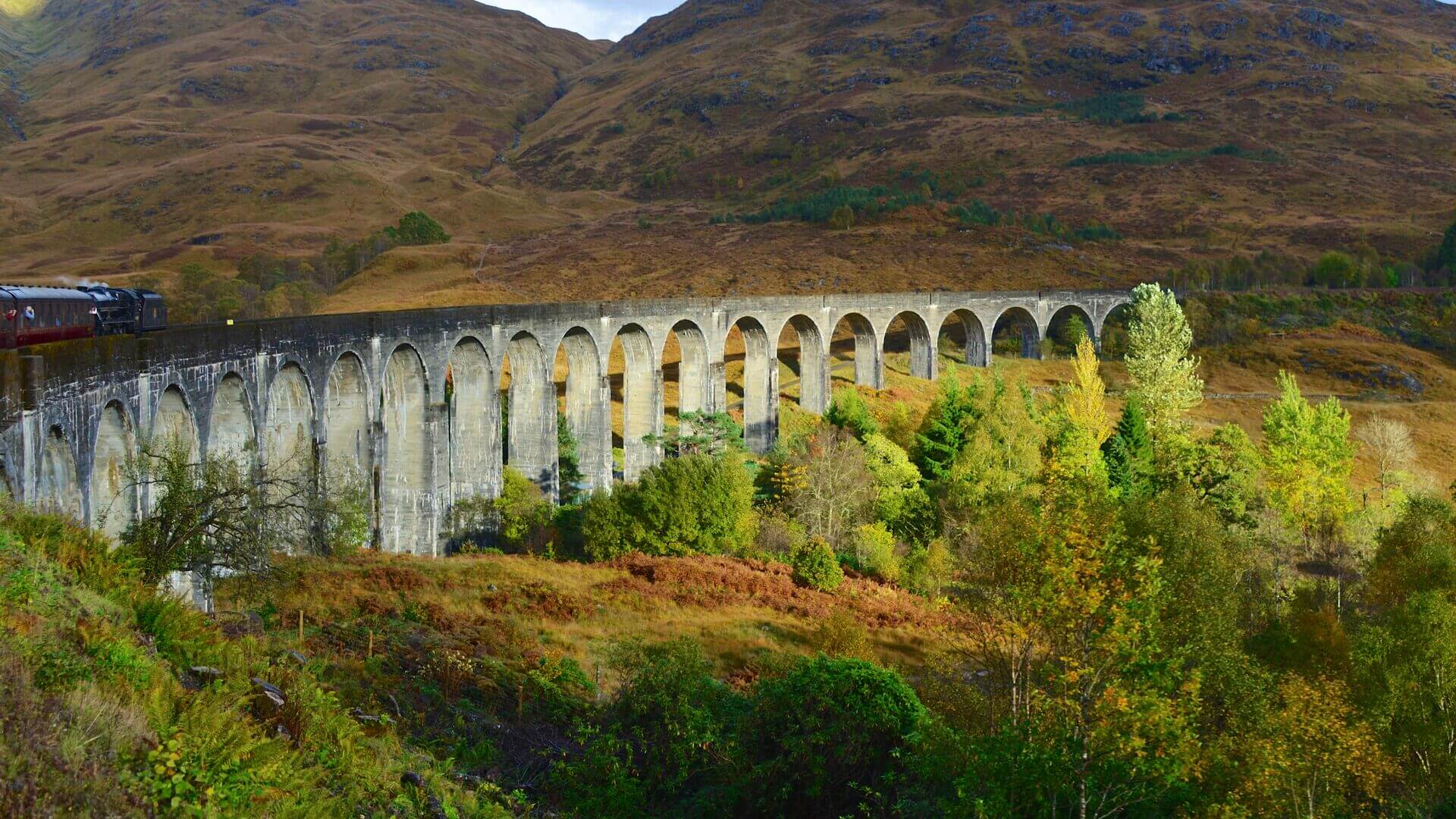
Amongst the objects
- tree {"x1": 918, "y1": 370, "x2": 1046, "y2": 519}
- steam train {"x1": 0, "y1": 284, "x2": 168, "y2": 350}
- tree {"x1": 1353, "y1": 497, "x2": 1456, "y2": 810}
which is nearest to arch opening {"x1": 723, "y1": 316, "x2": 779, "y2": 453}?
tree {"x1": 918, "y1": 370, "x2": 1046, "y2": 519}

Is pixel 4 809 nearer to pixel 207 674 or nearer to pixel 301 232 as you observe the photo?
pixel 207 674

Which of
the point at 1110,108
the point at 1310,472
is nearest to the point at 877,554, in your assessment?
the point at 1310,472

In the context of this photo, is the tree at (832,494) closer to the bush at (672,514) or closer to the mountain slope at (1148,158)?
the bush at (672,514)

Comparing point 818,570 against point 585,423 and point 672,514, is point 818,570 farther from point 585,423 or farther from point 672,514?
point 585,423

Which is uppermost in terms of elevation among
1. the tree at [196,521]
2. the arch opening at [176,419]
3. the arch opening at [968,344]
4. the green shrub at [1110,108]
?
the green shrub at [1110,108]

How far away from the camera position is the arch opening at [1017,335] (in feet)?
307

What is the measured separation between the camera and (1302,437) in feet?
166

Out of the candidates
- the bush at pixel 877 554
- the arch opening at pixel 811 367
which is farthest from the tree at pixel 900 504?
the arch opening at pixel 811 367

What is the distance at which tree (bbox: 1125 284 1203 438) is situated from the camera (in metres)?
61.6

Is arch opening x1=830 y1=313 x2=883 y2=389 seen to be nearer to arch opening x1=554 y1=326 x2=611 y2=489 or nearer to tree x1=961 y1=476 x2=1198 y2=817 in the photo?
arch opening x1=554 y1=326 x2=611 y2=489

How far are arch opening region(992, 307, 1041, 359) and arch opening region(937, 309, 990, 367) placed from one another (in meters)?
1.95

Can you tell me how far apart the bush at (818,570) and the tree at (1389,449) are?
32495 millimetres

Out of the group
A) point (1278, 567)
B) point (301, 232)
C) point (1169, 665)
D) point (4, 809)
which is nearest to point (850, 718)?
point (1169, 665)

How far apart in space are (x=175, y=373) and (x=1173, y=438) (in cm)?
4708
